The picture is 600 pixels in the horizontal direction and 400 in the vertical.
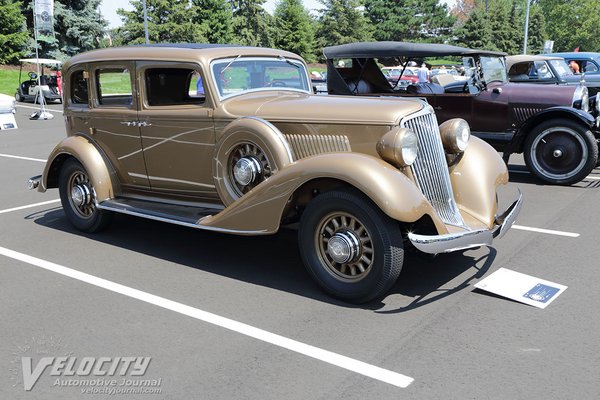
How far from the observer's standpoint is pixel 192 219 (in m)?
4.66

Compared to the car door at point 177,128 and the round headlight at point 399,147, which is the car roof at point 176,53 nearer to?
the car door at point 177,128

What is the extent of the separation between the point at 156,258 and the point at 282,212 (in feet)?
4.94

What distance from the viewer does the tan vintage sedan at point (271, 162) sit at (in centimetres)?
379

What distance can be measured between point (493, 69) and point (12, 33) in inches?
1155

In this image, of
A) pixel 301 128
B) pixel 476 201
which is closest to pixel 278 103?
pixel 301 128

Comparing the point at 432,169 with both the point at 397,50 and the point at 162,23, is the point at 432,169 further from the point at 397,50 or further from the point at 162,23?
the point at 162,23

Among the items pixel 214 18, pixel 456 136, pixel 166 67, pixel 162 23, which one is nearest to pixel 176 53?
pixel 166 67

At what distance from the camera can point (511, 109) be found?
8.23 meters

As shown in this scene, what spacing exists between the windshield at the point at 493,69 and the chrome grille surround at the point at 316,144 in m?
5.32

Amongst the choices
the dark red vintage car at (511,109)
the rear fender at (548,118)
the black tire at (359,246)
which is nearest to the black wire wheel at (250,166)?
the black tire at (359,246)

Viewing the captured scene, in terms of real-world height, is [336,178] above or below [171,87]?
below

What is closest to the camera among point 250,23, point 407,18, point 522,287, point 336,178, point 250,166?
point 336,178

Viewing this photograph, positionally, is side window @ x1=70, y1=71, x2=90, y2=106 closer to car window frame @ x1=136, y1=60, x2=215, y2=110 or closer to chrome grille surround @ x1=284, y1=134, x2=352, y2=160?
car window frame @ x1=136, y1=60, x2=215, y2=110

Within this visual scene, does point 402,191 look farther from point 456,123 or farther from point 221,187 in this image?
point 221,187
